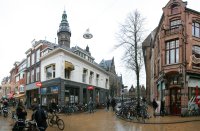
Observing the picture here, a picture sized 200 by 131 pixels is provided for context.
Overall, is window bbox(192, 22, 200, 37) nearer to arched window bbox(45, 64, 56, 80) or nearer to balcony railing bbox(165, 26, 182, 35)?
balcony railing bbox(165, 26, 182, 35)

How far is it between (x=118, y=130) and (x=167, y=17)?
682 inches

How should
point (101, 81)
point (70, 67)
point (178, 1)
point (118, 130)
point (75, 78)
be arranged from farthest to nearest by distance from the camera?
point (101, 81) → point (75, 78) → point (70, 67) → point (178, 1) → point (118, 130)

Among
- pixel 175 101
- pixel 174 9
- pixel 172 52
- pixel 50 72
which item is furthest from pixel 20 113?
pixel 50 72

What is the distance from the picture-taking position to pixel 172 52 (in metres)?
28.4

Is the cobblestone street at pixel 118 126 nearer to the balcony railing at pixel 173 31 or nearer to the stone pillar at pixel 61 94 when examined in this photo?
the balcony railing at pixel 173 31

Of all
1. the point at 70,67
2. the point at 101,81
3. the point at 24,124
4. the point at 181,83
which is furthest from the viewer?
the point at 101,81

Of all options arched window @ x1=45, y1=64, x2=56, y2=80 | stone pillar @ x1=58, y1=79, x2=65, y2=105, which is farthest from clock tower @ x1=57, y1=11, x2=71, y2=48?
stone pillar @ x1=58, y1=79, x2=65, y2=105

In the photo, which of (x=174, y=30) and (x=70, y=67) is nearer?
(x=174, y=30)

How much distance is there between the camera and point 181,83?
26797mm

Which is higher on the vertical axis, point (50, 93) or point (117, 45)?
point (117, 45)

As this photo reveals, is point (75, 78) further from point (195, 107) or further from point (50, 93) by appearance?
point (195, 107)

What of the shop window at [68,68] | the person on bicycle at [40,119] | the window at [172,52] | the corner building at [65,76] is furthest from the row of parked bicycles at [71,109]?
the person on bicycle at [40,119]

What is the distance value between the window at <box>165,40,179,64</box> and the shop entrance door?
3.03m

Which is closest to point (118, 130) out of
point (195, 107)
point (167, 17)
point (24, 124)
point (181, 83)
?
point (24, 124)
